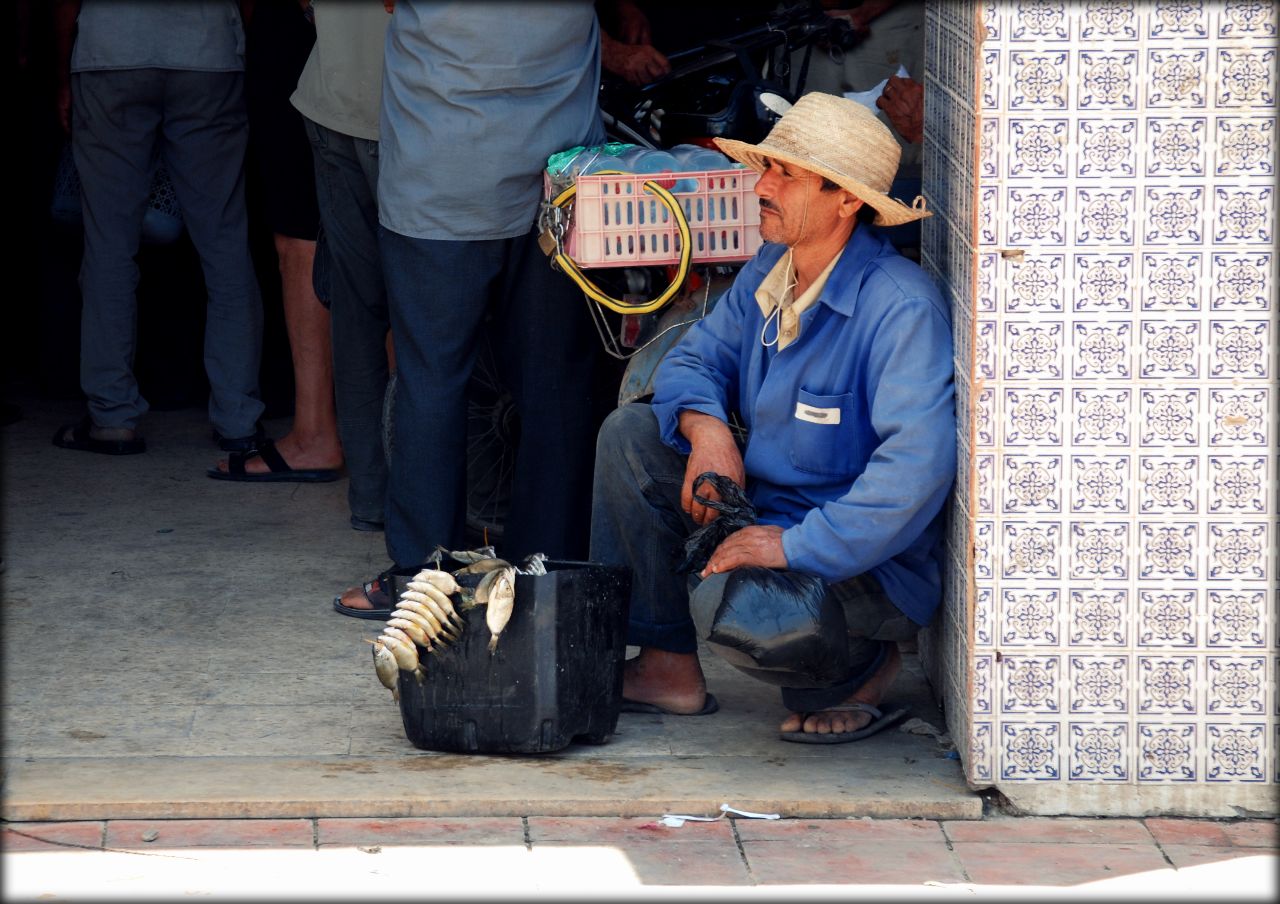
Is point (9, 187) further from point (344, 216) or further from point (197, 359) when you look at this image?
point (344, 216)

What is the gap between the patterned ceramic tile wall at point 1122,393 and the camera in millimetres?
3352

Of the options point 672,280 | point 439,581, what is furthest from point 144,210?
point 439,581

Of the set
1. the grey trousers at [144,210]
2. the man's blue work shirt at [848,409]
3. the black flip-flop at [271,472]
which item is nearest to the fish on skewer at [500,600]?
the man's blue work shirt at [848,409]

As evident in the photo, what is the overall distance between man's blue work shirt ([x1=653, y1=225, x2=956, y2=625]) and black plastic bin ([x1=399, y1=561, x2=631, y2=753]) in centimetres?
42

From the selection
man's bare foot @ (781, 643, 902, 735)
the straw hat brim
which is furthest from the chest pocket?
man's bare foot @ (781, 643, 902, 735)

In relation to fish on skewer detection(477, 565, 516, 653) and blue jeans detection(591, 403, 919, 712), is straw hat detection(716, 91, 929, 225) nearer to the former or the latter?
blue jeans detection(591, 403, 919, 712)

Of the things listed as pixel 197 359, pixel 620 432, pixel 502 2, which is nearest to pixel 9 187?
pixel 197 359

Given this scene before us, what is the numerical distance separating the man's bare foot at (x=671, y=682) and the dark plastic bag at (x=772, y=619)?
14.0 inches

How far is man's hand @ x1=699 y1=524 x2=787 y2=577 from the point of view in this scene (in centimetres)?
368

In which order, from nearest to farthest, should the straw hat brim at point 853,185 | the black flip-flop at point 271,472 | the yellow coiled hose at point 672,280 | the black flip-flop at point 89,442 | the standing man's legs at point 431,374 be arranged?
the straw hat brim at point 853,185 → the yellow coiled hose at point 672,280 → the standing man's legs at point 431,374 → the black flip-flop at point 271,472 → the black flip-flop at point 89,442

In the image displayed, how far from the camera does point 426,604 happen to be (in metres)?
3.64

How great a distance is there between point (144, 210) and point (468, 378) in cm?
194

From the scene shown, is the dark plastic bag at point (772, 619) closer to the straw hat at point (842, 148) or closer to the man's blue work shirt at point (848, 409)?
the man's blue work shirt at point (848, 409)

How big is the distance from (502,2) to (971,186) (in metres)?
1.38
